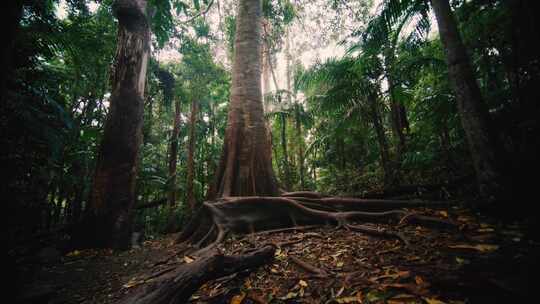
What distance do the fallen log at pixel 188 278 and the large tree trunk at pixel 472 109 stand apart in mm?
2528

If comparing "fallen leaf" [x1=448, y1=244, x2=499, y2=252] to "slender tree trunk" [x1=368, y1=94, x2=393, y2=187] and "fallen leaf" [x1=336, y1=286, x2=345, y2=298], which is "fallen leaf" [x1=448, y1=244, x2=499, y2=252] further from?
"slender tree trunk" [x1=368, y1=94, x2=393, y2=187]

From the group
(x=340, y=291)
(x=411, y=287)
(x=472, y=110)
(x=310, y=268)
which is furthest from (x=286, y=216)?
(x=472, y=110)

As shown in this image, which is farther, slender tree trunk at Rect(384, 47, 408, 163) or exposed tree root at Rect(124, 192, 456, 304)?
slender tree trunk at Rect(384, 47, 408, 163)

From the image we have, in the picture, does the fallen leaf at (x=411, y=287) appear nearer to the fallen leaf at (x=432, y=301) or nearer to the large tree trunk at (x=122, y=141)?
the fallen leaf at (x=432, y=301)

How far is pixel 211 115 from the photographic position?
10.8m

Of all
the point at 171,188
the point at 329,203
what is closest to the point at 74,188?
the point at 171,188

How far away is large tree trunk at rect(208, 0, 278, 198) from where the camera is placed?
437 cm

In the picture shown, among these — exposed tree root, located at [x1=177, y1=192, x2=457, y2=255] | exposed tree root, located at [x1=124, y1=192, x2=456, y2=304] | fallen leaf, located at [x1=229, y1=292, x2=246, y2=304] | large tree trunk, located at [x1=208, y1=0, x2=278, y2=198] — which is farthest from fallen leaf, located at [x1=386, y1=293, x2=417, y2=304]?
large tree trunk, located at [x1=208, y1=0, x2=278, y2=198]

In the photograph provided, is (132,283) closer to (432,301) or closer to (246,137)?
(432,301)

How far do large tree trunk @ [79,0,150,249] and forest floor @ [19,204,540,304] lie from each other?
29.2 inches

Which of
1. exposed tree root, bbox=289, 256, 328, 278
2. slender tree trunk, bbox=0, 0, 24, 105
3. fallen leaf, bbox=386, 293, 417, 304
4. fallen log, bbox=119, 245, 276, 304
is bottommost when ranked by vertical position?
exposed tree root, bbox=289, 256, 328, 278

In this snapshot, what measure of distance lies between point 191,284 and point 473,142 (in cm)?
314

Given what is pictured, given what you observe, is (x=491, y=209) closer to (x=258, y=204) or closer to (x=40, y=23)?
(x=258, y=204)

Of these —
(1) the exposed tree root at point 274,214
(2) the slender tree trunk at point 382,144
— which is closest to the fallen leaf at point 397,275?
(1) the exposed tree root at point 274,214
